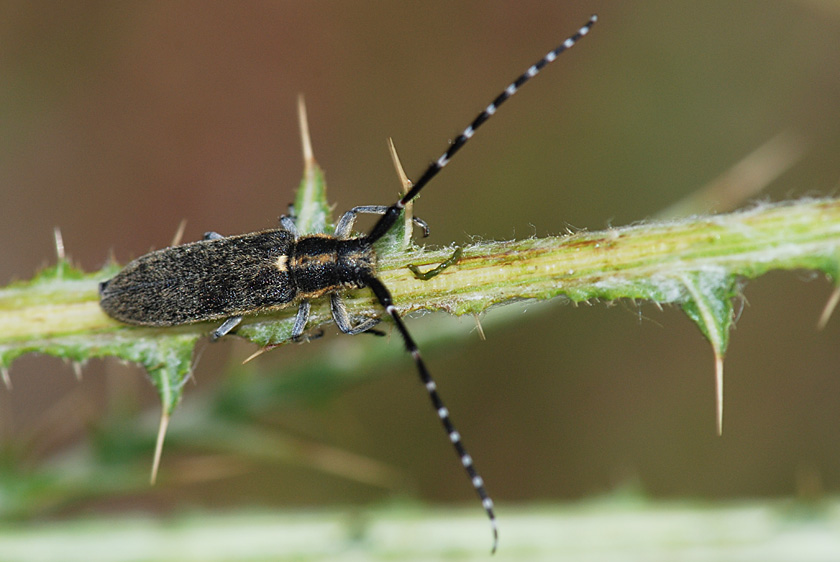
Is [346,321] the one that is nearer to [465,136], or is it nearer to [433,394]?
[433,394]

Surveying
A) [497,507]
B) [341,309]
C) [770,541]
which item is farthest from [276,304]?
[770,541]

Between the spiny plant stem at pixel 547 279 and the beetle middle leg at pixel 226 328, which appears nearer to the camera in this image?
the spiny plant stem at pixel 547 279

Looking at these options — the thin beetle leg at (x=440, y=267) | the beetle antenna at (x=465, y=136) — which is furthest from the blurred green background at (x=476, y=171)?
the thin beetle leg at (x=440, y=267)

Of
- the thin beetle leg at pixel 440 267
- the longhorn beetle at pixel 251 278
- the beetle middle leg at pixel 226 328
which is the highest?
the longhorn beetle at pixel 251 278

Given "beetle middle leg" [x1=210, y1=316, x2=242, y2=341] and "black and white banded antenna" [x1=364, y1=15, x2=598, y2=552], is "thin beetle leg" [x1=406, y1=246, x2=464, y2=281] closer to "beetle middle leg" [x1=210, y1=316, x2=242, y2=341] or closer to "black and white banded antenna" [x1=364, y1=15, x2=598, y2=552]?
"black and white banded antenna" [x1=364, y1=15, x2=598, y2=552]

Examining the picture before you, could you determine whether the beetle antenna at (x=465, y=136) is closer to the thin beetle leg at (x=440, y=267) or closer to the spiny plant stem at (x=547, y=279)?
the spiny plant stem at (x=547, y=279)

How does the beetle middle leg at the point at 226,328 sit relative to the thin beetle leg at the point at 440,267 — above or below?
above

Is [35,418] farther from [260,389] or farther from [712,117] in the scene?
[712,117]
